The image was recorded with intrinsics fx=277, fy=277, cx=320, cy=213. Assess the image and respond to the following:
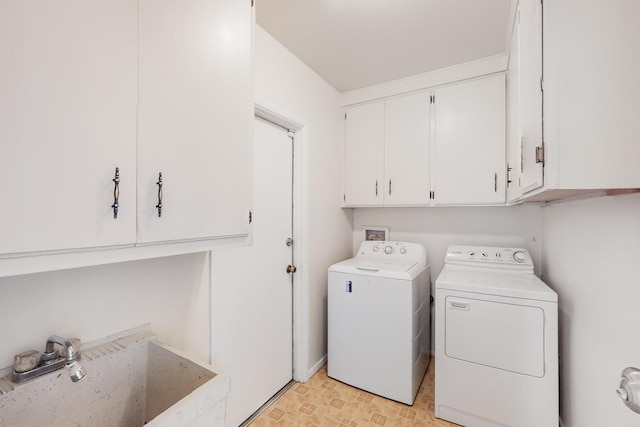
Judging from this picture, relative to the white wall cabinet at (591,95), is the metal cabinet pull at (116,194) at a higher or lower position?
lower

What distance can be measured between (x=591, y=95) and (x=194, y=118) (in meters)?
1.20

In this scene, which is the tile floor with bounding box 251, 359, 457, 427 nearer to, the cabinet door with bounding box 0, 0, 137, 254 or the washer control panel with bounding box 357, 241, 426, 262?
the washer control panel with bounding box 357, 241, 426, 262

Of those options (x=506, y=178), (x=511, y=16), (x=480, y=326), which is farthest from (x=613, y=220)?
(x=511, y=16)

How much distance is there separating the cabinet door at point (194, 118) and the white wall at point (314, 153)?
2.27ft

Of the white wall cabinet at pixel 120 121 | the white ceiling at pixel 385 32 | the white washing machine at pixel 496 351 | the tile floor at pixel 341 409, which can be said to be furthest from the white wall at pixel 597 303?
the white wall cabinet at pixel 120 121

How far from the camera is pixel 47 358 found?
0.91 metres

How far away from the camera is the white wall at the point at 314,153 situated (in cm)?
190

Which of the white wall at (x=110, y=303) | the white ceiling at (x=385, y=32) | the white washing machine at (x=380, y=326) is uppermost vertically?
the white ceiling at (x=385, y=32)

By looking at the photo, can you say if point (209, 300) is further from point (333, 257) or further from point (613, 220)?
point (613, 220)

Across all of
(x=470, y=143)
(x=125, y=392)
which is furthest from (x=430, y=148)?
(x=125, y=392)

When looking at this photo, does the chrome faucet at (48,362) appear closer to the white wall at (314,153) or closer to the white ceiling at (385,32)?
the white wall at (314,153)

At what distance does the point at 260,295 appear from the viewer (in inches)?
75.7

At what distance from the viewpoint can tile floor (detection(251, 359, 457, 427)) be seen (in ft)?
5.94

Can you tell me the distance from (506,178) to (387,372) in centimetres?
171
